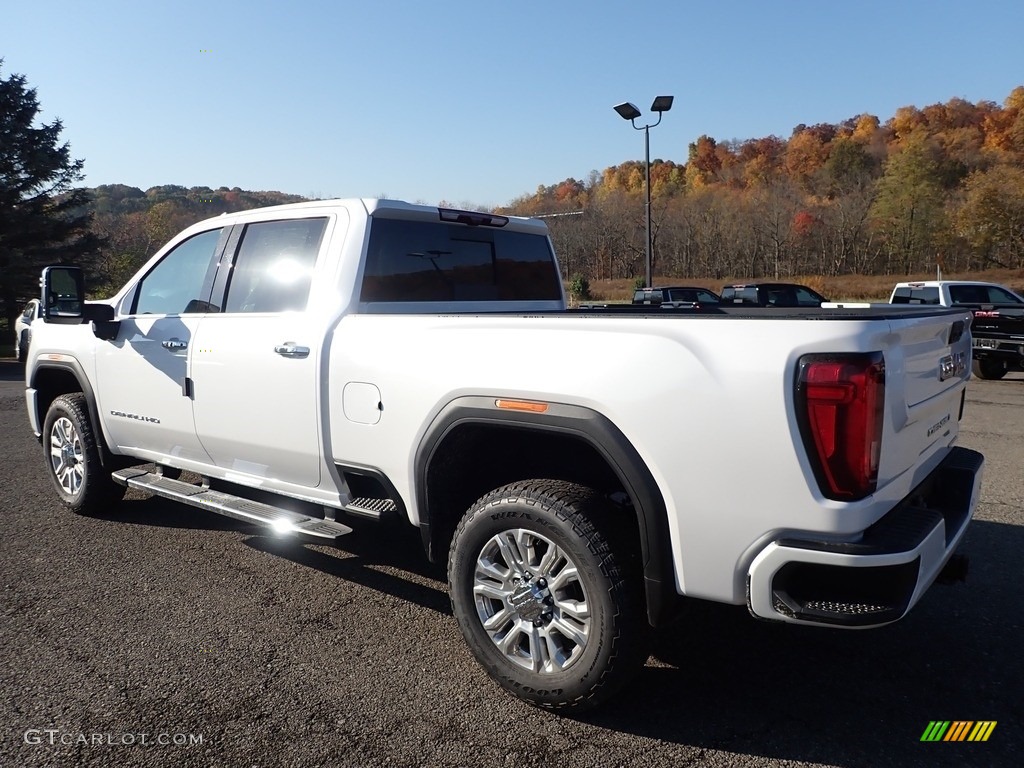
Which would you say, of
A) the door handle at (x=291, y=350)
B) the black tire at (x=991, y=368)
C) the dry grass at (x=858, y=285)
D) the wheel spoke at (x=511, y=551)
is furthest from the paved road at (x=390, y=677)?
the dry grass at (x=858, y=285)

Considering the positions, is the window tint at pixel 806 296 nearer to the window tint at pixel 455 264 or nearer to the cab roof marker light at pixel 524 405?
the window tint at pixel 455 264

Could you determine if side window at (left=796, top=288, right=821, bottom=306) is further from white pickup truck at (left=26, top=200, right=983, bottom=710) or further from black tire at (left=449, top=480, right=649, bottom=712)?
black tire at (left=449, top=480, right=649, bottom=712)

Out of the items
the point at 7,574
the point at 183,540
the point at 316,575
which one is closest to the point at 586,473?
the point at 316,575

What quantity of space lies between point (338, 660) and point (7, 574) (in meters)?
2.39

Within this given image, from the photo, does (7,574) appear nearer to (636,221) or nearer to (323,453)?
(323,453)

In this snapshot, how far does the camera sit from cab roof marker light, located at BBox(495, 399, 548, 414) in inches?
113

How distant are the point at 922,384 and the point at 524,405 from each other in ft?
4.75

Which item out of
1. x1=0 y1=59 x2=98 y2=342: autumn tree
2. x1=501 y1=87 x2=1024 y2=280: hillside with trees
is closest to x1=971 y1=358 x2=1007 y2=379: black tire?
x1=0 y1=59 x2=98 y2=342: autumn tree

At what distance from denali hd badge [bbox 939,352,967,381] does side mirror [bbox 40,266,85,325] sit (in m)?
4.76

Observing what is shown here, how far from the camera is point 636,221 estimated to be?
79.9 metres

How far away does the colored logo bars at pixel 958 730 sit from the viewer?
2.74m

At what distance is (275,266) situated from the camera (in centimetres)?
417

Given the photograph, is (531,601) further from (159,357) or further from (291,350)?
(159,357)

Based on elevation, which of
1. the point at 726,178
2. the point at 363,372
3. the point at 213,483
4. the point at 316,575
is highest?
the point at 726,178
